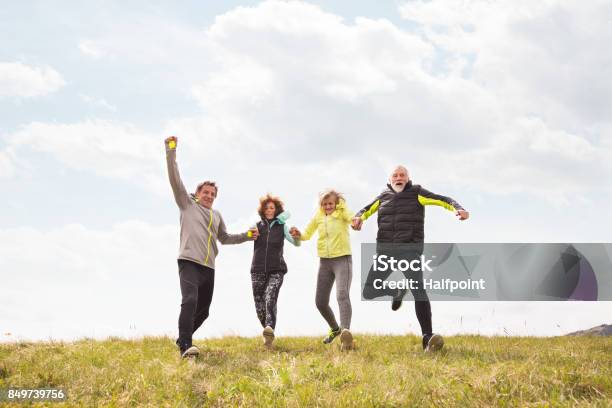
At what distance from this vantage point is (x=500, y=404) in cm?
556

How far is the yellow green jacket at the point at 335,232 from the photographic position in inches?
386

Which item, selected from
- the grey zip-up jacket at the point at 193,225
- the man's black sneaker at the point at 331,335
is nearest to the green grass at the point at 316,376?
the man's black sneaker at the point at 331,335

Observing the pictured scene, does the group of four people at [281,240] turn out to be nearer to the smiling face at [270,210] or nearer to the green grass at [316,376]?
the smiling face at [270,210]

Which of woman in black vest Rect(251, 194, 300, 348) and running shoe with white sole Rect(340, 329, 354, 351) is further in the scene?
woman in black vest Rect(251, 194, 300, 348)

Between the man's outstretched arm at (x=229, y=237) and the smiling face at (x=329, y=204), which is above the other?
the smiling face at (x=329, y=204)

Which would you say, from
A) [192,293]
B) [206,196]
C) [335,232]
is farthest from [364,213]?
[192,293]

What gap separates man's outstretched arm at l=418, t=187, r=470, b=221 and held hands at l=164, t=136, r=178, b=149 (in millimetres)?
3973

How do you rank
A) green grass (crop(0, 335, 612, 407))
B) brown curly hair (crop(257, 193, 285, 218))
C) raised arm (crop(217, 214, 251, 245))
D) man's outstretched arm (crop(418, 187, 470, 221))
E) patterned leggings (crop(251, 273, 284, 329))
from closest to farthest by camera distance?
green grass (crop(0, 335, 612, 407)), man's outstretched arm (crop(418, 187, 470, 221)), raised arm (crop(217, 214, 251, 245)), patterned leggings (crop(251, 273, 284, 329)), brown curly hair (crop(257, 193, 285, 218))

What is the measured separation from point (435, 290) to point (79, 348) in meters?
6.41

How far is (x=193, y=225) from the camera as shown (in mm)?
8828

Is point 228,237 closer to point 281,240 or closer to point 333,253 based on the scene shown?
point 281,240

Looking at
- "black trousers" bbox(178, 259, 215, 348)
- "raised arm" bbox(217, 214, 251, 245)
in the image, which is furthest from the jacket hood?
"black trousers" bbox(178, 259, 215, 348)

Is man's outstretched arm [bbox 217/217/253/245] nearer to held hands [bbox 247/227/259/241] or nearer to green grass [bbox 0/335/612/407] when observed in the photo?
held hands [bbox 247/227/259/241]

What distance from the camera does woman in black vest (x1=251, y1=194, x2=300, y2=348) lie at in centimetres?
A: 980
